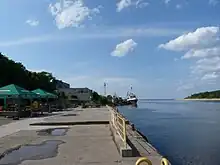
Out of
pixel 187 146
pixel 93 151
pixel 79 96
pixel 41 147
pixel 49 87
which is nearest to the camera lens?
pixel 93 151

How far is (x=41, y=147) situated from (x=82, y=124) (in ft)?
36.1

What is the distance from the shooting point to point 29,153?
11367mm

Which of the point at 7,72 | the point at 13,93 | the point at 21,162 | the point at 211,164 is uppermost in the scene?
the point at 7,72

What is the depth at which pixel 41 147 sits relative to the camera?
12734mm

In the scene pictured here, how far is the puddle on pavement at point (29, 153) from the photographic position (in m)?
10.2

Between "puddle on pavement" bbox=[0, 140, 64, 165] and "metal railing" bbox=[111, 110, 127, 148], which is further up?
"metal railing" bbox=[111, 110, 127, 148]

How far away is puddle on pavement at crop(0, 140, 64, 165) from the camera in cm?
1022

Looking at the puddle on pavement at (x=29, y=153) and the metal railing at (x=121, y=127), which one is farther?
the metal railing at (x=121, y=127)

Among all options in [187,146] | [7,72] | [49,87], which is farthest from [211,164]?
[49,87]

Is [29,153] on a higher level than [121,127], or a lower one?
lower

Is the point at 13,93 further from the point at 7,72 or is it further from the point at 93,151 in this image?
the point at 7,72

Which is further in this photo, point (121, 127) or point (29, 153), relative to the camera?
point (121, 127)

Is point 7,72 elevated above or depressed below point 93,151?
above

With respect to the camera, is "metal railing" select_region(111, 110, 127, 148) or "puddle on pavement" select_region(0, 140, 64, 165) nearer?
"puddle on pavement" select_region(0, 140, 64, 165)
